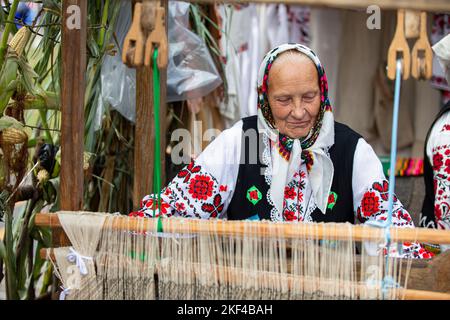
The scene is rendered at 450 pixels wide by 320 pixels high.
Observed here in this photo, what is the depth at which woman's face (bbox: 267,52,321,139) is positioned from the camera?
2.32 m

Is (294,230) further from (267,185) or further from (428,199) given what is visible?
(428,199)

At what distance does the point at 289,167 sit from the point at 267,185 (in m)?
0.09

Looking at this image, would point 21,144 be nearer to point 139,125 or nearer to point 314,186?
point 139,125

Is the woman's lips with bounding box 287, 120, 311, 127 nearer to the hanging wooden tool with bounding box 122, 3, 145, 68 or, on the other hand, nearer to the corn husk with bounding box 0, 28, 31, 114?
the hanging wooden tool with bounding box 122, 3, 145, 68

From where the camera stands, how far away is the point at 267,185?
2.42 meters

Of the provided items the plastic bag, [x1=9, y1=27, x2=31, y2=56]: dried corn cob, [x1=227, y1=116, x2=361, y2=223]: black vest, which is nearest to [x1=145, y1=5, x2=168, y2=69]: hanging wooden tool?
[x1=227, y1=116, x2=361, y2=223]: black vest

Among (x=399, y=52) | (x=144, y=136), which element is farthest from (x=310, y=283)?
(x=144, y=136)

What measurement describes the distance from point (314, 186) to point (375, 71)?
2.96 meters

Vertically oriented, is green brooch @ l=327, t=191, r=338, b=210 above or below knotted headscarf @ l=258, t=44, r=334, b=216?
below

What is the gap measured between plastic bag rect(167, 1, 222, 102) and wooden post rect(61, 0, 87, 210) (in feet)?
4.21

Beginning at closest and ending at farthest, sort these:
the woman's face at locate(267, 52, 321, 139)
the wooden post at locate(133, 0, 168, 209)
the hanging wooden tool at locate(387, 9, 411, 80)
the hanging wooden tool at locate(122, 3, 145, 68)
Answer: the hanging wooden tool at locate(387, 9, 411, 80) < the hanging wooden tool at locate(122, 3, 145, 68) < the woman's face at locate(267, 52, 321, 139) < the wooden post at locate(133, 0, 168, 209)

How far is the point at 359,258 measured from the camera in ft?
6.13

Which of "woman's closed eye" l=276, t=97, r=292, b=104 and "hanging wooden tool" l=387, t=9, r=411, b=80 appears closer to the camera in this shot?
"hanging wooden tool" l=387, t=9, r=411, b=80
